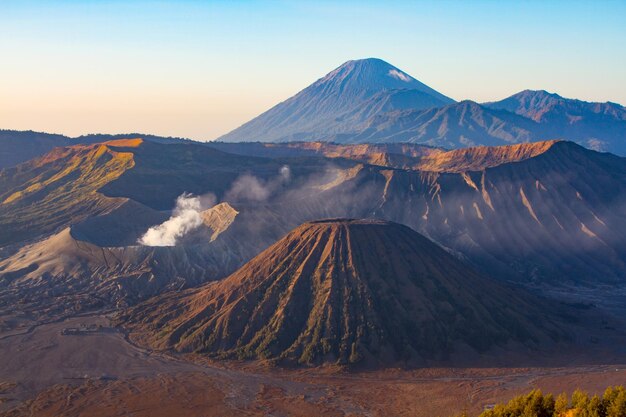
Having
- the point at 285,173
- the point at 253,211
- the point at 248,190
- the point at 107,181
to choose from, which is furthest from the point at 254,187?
the point at 253,211

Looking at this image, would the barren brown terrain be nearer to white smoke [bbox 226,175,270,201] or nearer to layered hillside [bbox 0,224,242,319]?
layered hillside [bbox 0,224,242,319]

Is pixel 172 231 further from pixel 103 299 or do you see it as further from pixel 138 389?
pixel 138 389

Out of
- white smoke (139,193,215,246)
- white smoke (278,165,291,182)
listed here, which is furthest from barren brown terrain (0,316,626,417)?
white smoke (278,165,291,182)

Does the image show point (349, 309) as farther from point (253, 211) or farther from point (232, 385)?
point (253, 211)

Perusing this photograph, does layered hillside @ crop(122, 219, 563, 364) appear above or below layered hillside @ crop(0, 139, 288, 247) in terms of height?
below

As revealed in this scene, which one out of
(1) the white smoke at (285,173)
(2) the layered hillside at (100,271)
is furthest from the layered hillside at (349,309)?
(1) the white smoke at (285,173)

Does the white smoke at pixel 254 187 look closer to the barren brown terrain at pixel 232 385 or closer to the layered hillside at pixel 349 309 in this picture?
the layered hillside at pixel 349 309

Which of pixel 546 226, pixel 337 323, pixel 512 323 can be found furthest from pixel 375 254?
pixel 546 226

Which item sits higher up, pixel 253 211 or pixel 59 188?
pixel 59 188

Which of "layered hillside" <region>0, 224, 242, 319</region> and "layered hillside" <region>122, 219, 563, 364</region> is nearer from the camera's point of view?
"layered hillside" <region>122, 219, 563, 364</region>
